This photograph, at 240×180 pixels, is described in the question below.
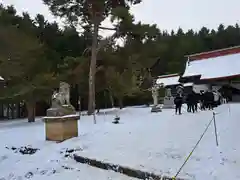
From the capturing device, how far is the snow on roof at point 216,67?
25438 millimetres

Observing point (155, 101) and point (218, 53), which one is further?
point (218, 53)

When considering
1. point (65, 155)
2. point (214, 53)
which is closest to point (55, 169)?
point (65, 155)

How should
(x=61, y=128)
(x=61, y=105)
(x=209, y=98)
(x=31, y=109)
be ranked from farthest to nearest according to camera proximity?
1. (x=31, y=109)
2. (x=209, y=98)
3. (x=61, y=105)
4. (x=61, y=128)

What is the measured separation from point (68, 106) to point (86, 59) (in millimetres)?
9285

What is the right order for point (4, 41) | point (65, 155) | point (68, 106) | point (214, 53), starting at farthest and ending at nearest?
point (214, 53), point (4, 41), point (68, 106), point (65, 155)

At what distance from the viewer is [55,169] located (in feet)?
22.2

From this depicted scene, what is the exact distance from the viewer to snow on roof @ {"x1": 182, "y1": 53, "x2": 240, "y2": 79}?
83.5 feet

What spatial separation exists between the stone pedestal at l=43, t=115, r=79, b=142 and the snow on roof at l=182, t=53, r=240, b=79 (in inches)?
717

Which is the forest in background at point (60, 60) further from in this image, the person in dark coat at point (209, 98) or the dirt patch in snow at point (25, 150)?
the dirt patch in snow at point (25, 150)

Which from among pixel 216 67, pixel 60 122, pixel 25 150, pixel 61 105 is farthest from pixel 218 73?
pixel 25 150

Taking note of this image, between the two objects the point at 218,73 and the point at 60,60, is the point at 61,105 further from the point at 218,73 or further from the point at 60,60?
the point at 218,73

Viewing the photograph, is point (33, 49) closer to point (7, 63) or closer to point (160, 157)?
point (7, 63)

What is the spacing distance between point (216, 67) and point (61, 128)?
68.3ft

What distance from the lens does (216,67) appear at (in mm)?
27234
